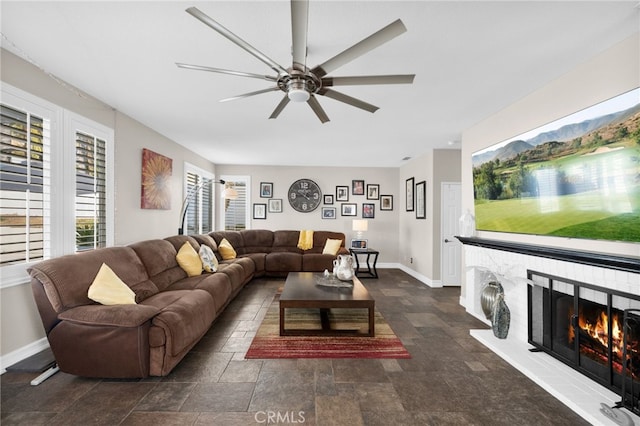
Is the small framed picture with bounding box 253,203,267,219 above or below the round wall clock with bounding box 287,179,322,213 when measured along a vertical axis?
below

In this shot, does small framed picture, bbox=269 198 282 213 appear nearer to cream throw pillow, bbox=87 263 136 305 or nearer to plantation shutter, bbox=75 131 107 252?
plantation shutter, bbox=75 131 107 252

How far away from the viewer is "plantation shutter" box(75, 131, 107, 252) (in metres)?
2.90

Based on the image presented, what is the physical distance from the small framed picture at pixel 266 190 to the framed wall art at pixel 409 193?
3309 millimetres

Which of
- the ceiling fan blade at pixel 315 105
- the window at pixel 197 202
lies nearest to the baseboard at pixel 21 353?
the window at pixel 197 202

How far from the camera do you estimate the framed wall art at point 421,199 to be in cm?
543

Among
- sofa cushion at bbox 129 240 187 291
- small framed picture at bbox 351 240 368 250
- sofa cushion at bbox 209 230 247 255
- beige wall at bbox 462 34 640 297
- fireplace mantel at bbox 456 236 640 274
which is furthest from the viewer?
small framed picture at bbox 351 240 368 250

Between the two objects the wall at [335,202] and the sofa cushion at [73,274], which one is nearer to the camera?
the sofa cushion at [73,274]

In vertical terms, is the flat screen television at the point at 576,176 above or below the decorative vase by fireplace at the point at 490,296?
above

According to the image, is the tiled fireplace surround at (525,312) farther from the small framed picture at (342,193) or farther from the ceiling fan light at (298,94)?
the small framed picture at (342,193)

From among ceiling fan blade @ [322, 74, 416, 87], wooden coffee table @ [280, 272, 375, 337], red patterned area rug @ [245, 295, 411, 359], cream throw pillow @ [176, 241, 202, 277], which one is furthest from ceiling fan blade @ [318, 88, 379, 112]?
cream throw pillow @ [176, 241, 202, 277]

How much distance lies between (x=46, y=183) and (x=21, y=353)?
1.50 metres

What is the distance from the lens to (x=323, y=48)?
6.78ft

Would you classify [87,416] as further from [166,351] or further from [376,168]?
[376,168]

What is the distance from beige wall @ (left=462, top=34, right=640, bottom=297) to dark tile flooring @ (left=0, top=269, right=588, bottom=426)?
1225 mm
